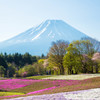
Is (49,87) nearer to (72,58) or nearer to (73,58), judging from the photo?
(72,58)

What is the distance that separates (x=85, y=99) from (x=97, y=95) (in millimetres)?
1536

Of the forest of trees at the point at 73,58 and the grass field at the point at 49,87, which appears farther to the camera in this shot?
the forest of trees at the point at 73,58

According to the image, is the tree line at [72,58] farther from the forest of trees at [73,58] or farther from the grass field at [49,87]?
the grass field at [49,87]

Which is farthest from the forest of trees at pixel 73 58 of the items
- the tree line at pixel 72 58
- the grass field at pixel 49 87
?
the grass field at pixel 49 87

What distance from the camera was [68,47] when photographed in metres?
54.7

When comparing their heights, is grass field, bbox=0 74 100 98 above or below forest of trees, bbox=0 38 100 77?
below

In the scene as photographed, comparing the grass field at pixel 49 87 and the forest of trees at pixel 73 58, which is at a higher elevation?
the forest of trees at pixel 73 58

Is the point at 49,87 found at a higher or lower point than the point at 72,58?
lower

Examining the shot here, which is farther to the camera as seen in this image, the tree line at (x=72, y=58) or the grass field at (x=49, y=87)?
the tree line at (x=72, y=58)

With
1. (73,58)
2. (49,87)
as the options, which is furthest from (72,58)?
(49,87)

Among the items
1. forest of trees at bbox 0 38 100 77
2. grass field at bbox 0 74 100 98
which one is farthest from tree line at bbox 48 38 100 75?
grass field at bbox 0 74 100 98

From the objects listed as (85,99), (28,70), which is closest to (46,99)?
(85,99)

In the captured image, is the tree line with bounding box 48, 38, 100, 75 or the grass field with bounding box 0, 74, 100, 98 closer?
the grass field with bounding box 0, 74, 100, 98

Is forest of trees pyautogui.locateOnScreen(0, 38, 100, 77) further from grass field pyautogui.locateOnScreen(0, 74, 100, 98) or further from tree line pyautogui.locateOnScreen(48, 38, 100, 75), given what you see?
grass field pyautogui.locateOnScreen(0, 74, 100, 98)
